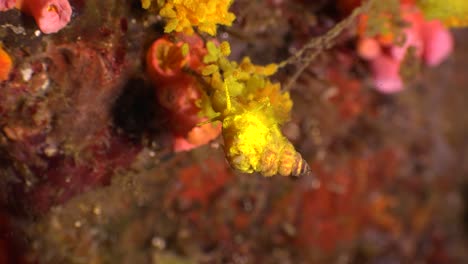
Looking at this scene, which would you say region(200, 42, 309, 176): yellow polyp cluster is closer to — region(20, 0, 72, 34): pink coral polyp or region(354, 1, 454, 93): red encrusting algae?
region(20, 0, 72, 34): pink coral polyp

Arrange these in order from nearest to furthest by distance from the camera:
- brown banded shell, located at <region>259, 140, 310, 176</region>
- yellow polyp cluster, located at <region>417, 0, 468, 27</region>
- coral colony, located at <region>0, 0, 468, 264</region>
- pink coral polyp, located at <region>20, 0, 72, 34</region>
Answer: brown banded shell, located at <region>259, 140, 310, 176</region>
pink coral polyp, located at <region>20, 0, 72, 34</region>
coral colony, located at <region>0, 0, 468, 264</region>
yellow polyp cluster, located at <region>417, 0, 468, 27</region>

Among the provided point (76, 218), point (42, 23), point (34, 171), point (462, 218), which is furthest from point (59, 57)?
point (462, 218)

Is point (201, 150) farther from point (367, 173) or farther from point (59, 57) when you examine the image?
point (367, 173)

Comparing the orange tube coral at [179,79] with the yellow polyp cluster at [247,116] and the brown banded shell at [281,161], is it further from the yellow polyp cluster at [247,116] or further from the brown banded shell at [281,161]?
the brown banded shell at [281,161]

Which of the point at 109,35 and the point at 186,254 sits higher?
the point at 109,35

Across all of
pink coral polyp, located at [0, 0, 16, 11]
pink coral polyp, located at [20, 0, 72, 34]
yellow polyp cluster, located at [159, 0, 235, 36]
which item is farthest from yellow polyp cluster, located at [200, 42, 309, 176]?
pink coral polyp, located at [0, 0, 16, 11]

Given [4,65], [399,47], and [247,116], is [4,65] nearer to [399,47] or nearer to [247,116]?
[247,116]

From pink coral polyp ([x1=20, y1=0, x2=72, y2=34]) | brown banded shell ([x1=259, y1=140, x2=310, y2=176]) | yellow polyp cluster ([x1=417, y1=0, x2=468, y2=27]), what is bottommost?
brown banded shell ([x1=259, y1=140, x2=310, y2=176])

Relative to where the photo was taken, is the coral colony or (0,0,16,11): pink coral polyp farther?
the coral colony
